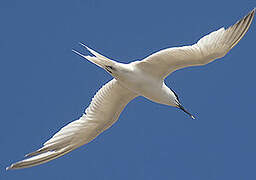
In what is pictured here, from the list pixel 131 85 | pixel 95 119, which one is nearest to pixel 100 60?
pixel 131 85

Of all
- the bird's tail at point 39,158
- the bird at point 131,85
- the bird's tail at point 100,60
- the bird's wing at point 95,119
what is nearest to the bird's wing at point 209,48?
the bird at point 131,85

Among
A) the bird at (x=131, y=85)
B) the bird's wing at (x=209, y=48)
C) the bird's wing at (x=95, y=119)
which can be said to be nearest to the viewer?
the bird's wing at (x=209, y=48)

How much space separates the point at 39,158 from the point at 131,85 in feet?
7.41

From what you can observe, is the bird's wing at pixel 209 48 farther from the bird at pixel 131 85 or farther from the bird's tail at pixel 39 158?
the bird's tail at pixel 39 158

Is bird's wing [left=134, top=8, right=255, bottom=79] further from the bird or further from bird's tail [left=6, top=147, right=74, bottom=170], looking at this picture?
bird's tail [left=6, top=147, right=74, bottom=170]

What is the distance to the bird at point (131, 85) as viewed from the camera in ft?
35.5

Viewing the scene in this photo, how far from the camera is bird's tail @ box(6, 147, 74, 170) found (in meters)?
11.5

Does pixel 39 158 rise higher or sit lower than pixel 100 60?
lower

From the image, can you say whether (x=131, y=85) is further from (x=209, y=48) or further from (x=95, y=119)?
(x=209, y=48)

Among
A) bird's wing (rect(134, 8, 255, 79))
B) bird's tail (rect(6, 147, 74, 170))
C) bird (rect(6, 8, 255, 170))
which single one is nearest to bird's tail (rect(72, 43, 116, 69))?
bird (rect(6, 8, 255, 170))

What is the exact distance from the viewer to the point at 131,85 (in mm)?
11586

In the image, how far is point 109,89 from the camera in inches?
484

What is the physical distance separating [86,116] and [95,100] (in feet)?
1.27

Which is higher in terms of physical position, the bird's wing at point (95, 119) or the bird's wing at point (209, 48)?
the bird's wing at point (209, 48)
